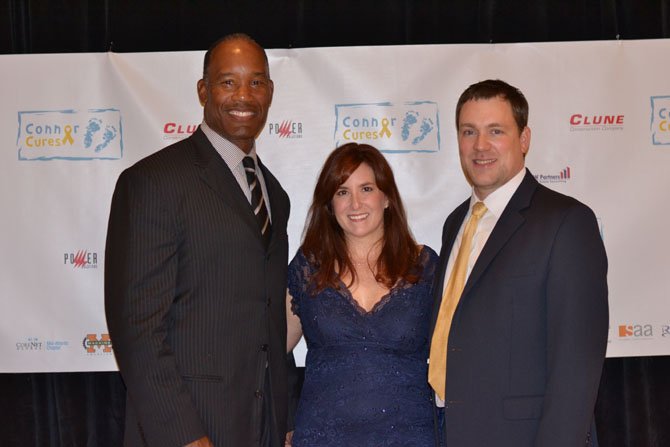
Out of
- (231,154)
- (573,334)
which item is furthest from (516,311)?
(231,154)

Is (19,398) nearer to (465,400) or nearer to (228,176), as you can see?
(228,176)

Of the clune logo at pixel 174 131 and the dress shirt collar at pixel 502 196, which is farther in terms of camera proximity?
the clune logo at pixel 174 131

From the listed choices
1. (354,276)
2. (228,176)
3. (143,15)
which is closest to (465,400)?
(354,276)

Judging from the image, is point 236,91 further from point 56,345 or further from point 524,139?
point 56,345

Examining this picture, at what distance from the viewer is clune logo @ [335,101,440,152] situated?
12.6 feet

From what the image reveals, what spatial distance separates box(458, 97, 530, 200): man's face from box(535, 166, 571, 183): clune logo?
1.30 meters

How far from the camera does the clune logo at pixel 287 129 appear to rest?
384 cm

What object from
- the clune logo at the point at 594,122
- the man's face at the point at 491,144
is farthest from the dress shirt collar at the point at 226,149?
the clune logo at the point at 594,122

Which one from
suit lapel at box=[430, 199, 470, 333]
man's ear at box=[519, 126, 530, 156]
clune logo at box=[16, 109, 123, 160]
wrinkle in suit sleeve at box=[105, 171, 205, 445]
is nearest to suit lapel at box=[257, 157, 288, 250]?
wrinkle in suit sleeve at box=[105, 171, 205, 445]

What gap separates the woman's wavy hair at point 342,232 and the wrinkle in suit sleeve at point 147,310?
0.67m

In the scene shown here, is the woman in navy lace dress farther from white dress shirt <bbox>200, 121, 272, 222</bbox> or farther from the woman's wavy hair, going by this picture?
white dress shirt <bbox>200, 121, 272, 222</bbox>

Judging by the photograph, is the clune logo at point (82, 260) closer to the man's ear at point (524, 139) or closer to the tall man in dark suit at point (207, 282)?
the tall man in dark suit at point (207, 282)

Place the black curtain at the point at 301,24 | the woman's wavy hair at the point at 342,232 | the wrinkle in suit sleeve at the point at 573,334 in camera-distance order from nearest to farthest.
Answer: the wrinkle in suit sleeve at the point at 573,334 < the woman's wavy hair at the point at 342,232 < the black curtain at the point at 301,24

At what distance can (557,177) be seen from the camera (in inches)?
150
